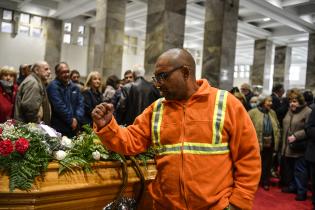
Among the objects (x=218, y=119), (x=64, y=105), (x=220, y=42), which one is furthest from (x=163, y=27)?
→ (x=218, y=119)

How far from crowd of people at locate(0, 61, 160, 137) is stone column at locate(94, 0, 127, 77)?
181 inches

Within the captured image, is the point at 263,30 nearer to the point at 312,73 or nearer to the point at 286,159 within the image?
the point at 312,73

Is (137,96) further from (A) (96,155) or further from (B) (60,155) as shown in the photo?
(B) (60,155)

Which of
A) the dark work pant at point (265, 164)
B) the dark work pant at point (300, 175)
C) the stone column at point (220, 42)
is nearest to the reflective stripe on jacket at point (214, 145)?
the dark work pant at point (300, 175)

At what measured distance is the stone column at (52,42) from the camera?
1678cm

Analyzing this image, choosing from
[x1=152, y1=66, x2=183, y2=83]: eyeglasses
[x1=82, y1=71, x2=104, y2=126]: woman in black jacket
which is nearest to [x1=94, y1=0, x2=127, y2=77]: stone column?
[x1=82, y1=71, x2=104, y2=126]: woman in black jacket

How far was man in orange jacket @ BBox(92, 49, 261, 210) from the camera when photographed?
176 centimetres

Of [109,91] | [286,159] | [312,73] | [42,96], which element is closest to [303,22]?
[312,73]

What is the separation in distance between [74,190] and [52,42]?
15899 millimetres

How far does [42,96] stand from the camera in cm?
405

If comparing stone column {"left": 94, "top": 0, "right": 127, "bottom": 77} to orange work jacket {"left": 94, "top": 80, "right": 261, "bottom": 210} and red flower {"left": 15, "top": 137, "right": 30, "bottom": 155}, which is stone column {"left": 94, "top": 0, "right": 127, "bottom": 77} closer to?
red flower {"left": 15, "top": 137, "right": 30, "bottom": 155}

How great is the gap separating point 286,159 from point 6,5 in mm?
14896

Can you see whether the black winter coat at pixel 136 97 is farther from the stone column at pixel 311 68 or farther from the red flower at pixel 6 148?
the stone column at pixel 311 68

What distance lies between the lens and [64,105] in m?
4.43
